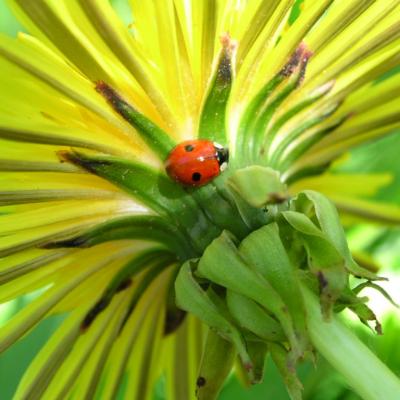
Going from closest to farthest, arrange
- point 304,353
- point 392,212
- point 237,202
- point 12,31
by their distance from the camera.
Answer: point 304,353, point 237,202, point 392,212, point 12,31

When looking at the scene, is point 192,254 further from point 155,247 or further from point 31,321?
point 31,321

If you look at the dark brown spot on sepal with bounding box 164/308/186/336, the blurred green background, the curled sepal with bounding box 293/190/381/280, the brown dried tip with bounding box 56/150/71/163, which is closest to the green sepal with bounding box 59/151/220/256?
the brown dried tip with bounding box 56/150/71/163

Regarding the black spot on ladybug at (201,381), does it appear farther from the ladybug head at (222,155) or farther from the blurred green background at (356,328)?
the blurred green background at (356,328)

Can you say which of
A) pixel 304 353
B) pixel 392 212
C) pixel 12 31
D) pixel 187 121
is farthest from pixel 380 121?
pixel 12 31

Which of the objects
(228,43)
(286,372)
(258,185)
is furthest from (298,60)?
(286,372)

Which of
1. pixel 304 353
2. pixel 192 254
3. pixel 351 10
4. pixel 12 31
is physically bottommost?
pixel 304 353

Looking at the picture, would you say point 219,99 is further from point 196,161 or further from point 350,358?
point 350,358

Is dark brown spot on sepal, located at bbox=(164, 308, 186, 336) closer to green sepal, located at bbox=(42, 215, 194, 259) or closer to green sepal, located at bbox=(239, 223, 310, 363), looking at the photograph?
green sepal, located at bbox=(42, 215, 194, 259)
